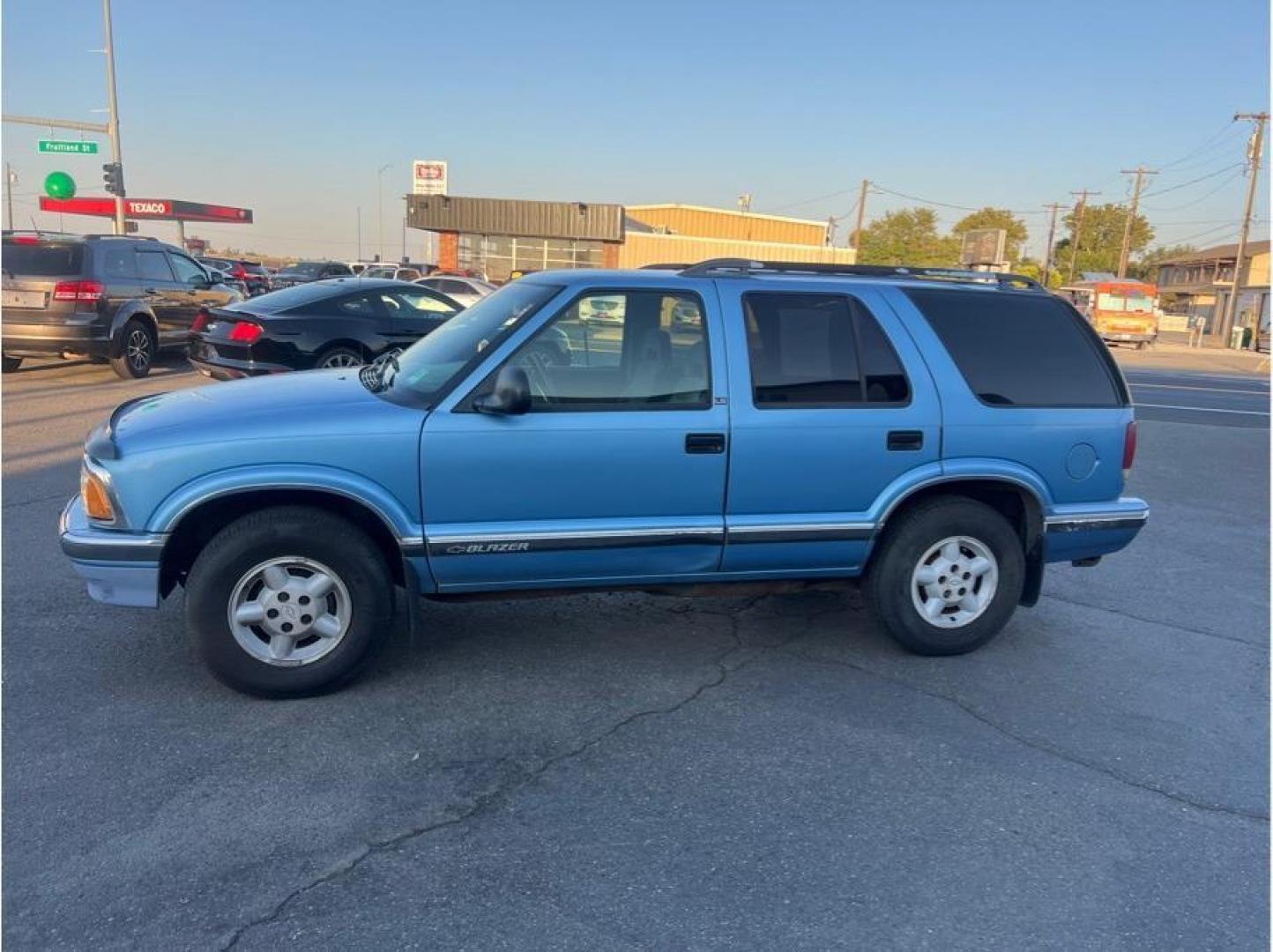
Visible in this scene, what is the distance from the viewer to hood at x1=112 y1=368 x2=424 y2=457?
3.70 meters

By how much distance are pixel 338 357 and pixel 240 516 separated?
271 inches

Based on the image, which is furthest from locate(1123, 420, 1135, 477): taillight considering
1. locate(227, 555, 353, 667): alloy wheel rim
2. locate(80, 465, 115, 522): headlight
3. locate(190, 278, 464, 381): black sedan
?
locate(190, 278, 464, 381): black sedan

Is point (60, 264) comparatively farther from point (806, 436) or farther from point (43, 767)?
point (806, 436)

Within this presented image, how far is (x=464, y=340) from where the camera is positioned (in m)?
4.37

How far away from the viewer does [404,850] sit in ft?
9.61

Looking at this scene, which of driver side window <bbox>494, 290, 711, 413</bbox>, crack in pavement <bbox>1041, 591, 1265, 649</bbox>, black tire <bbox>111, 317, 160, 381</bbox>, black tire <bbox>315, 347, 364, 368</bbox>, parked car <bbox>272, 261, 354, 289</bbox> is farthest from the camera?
parked car <bbox>272, 261, 354, 289</bbox>

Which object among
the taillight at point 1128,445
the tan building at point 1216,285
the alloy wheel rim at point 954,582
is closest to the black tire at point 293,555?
the alloy wheel rim at point 954,582

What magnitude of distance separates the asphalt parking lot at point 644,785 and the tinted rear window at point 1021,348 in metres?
1.30

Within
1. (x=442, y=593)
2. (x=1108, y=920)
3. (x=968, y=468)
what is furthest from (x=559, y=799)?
(x=968, y=468)

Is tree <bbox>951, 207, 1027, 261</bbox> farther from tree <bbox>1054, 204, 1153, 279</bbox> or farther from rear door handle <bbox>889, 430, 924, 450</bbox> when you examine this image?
rear door handle <bbox>889, 430, 924, 450</bbox>

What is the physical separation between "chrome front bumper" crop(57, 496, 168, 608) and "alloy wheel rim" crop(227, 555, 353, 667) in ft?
1.06

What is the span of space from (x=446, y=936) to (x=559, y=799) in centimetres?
73

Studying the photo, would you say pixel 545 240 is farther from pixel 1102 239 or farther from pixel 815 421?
pixel 1102 239

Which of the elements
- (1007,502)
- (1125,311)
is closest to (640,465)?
(1007,502)
